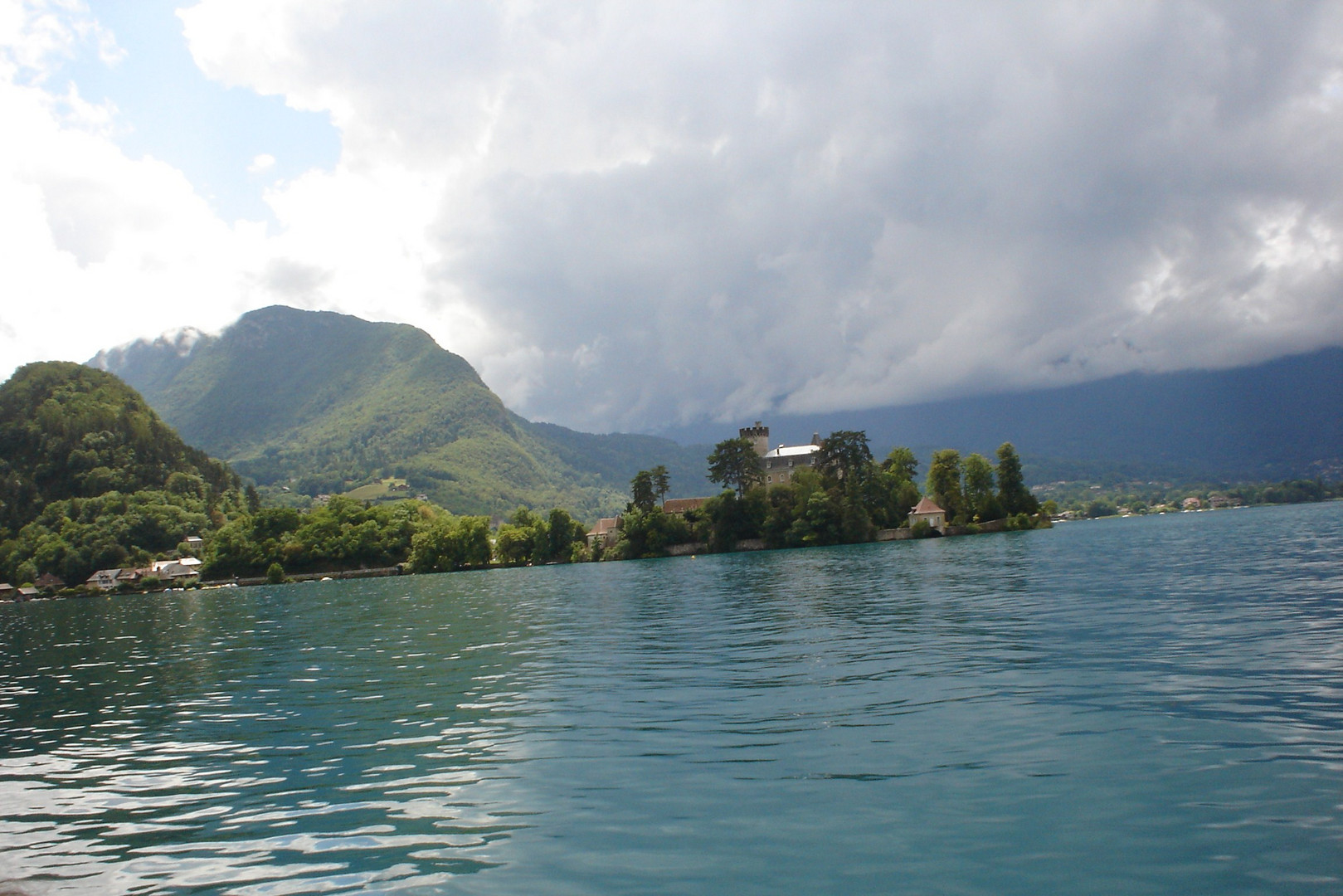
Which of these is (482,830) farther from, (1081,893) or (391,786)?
(1081,893)

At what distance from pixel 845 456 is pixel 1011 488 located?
2636 centimetres

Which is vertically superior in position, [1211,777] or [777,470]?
[777,470]

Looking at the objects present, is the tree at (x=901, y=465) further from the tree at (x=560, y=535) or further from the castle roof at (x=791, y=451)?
the tree at (x=560, y=535)

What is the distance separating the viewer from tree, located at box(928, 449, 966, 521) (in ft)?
431

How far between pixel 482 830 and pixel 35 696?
23.4 metres

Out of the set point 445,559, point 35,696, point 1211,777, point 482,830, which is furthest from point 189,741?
point 445,559

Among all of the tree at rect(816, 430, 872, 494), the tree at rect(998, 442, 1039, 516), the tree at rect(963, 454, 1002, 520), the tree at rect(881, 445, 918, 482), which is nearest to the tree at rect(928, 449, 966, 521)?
the tree at rect(963, 454, 1002, 520)

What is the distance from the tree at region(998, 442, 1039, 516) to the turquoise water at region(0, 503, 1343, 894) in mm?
102581

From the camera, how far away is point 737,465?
136 metres

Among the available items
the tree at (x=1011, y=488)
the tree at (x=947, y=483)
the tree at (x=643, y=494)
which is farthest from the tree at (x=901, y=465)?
the tree at (x=643, y=494)

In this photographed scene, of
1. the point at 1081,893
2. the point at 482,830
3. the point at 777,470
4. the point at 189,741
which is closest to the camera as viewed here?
the point at 1081,893

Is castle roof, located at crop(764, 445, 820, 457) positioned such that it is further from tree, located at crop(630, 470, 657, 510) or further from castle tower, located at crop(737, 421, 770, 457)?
tree, located at crop(630, 470, 657, 510)

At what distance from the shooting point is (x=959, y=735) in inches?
491

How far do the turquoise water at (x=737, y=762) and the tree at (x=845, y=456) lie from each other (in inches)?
4046
